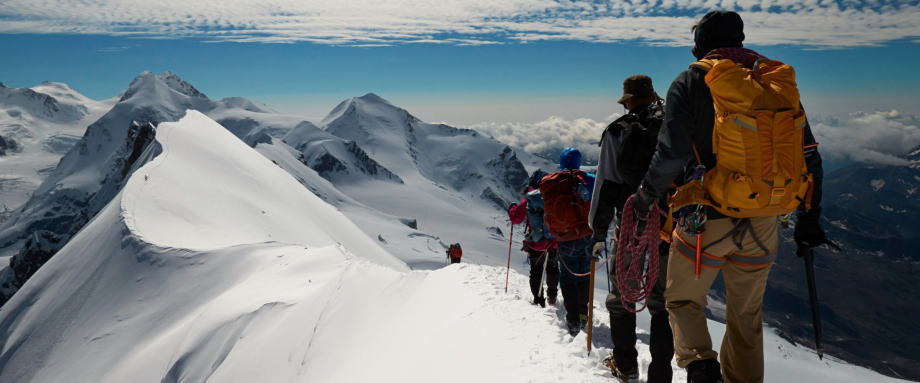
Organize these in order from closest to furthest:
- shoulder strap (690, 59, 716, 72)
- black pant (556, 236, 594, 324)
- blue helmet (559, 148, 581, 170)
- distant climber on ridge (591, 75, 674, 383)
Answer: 1. shoulder strap (690, 59, 716, 72)
2. distant climber on ridge (591, 75, 674, 383)
3. black pant (556, 236, 594, 324)
4. blue helmet (559, 148, 581, 170)

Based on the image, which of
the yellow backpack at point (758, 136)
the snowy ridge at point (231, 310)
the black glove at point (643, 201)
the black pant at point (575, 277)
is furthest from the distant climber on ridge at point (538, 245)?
the yellow backpack at point (758, 136)

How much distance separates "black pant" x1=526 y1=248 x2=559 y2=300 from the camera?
27.5 feet

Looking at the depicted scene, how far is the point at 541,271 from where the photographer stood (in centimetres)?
869

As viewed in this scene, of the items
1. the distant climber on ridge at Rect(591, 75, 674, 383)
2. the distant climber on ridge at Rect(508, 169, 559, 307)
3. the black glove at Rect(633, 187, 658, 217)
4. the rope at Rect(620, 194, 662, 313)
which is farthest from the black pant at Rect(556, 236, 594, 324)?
the black glove at Rect(633, 187, 658, 217)

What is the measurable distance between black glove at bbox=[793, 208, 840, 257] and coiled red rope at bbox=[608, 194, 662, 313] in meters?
1.09

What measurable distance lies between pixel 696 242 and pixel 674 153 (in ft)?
2.41

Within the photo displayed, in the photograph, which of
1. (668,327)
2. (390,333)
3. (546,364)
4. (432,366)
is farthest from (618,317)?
(390,333)

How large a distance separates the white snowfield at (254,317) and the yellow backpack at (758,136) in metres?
2.55

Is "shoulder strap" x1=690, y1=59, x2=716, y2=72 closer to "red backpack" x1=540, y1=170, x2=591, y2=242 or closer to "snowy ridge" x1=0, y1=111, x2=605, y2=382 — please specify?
"snowy ridge" x1=0, y1=111, x2=605, y2=382

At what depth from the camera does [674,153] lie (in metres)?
3.73

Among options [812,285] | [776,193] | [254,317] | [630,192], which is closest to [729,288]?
[812,285]

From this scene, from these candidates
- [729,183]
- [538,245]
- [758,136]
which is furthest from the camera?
[538,245]

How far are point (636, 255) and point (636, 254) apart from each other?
0.02 meters

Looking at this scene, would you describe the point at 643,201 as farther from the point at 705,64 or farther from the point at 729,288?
the point at 705,64
